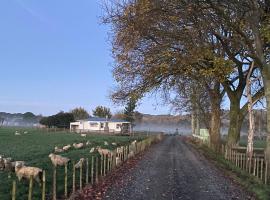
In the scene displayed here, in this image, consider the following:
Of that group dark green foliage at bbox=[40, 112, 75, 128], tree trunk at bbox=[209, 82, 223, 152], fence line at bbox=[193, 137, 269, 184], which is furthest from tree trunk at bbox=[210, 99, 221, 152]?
dark green foliage at bbox=[40, 112, 75, 128]

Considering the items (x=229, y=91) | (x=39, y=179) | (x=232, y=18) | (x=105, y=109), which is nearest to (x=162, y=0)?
(x=232, y=18)

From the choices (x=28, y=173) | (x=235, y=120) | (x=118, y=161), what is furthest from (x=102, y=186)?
(x=235, y=120)

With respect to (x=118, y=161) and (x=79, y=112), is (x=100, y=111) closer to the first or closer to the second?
(x=79, y=112)

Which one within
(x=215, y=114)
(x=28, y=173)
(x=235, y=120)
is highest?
(x=215, y=114)

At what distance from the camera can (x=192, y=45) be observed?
104 ft

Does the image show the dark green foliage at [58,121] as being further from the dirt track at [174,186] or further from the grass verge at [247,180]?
the dirt track at [174,186]

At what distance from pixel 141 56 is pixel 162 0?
11490mm

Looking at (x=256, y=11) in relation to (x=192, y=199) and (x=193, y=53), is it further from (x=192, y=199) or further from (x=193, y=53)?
(x=192, y=199)

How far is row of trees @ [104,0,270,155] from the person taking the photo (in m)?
25.0

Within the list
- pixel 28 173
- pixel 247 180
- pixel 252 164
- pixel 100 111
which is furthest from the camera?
pixel 100 111

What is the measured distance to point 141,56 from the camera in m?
36.0

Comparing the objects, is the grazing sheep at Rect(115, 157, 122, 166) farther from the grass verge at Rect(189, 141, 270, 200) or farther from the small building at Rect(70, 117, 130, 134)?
the small building at Rect(70, 117, 130, 134)

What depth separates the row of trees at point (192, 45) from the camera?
82.1ft

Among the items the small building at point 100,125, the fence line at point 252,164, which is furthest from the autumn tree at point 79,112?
the fence line at point 252,164
